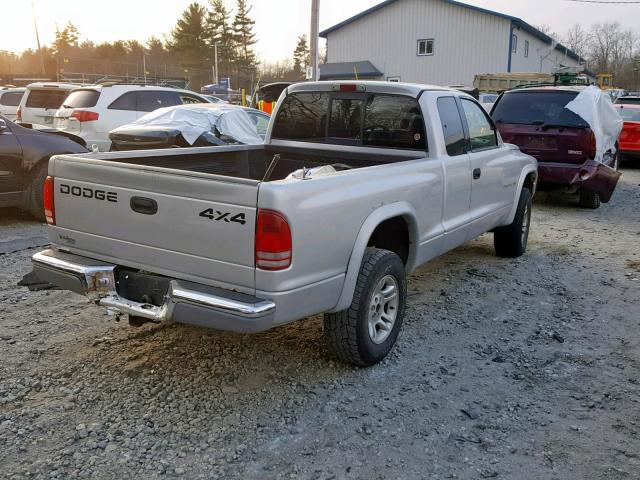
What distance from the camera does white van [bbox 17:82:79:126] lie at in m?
12.9

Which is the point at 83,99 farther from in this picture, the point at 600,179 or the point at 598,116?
the point at 600,179

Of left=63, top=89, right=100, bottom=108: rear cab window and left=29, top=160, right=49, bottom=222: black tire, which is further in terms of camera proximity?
left=63, top=89, right=100, bottom=108: rear cab window

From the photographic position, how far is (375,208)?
3.76 m

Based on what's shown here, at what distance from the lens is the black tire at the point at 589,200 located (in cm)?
976

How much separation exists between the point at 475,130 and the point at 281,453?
11.7 ft

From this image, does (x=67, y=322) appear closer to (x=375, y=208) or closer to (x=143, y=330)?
(x=143, y=330)

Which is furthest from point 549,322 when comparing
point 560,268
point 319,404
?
point 319,404

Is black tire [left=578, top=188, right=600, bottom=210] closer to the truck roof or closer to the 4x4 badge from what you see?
the truck roof

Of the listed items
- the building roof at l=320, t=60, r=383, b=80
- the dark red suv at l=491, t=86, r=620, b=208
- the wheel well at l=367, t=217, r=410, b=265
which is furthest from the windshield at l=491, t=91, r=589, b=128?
the building roof at l=320, t=60, r=383, b=80

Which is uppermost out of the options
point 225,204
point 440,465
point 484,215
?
point 225,204

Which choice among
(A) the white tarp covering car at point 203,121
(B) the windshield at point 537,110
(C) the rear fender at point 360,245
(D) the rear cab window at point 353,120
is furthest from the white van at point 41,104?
(C) the rear fender at point 360,245

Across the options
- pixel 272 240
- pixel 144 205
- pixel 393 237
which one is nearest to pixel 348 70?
pixel 393 237

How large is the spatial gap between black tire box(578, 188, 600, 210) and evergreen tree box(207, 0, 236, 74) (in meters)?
67.6

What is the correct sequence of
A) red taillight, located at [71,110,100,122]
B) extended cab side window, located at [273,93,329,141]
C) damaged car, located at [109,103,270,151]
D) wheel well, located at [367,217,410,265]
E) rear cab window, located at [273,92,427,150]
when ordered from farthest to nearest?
red taillight, located at [71,110,100,122], damaged car, located at [109,103,270,151], extended cab side window, located at [273,93,329,141], rear cab window, located at [273,92,427,150], wheel well, located at [367,217,410,265]
